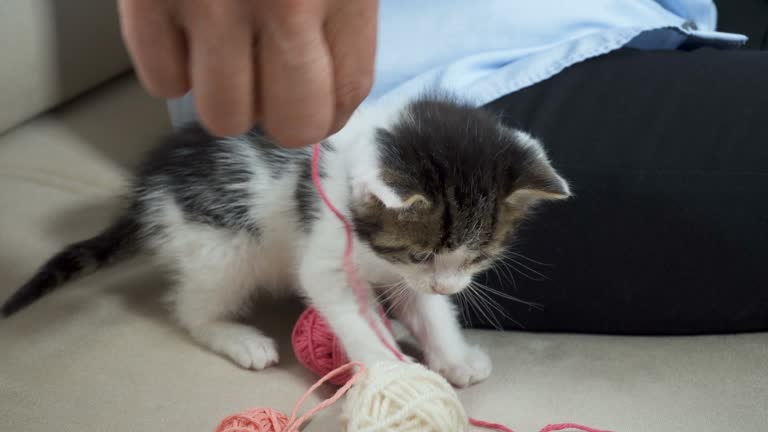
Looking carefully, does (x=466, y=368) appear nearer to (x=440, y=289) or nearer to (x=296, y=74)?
(x=440, y=289)

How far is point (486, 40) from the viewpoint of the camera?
139cm

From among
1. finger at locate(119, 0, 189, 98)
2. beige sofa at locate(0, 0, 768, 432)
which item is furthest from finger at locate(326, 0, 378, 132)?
beige sofa at locate(0, 0, 768, 432)

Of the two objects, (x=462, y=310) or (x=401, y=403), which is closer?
(x=401, y=403)

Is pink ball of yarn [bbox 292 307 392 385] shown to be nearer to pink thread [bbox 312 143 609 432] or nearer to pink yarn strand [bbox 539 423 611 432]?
pink thread [bbox 312 143 609 432]

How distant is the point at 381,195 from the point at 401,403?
260 millimetres

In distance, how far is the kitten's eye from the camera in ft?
3.39

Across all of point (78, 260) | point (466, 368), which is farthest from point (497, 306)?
point (78, 260)

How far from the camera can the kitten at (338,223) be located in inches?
39.0

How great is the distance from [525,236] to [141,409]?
0.68 m

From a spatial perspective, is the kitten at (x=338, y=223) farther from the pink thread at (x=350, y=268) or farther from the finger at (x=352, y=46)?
the finger at (x=352, y=46)

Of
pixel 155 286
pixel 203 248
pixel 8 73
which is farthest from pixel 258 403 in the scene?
pixel 8 73

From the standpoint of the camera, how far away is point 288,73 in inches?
19.0

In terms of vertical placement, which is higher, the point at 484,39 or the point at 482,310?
the point at 484,39

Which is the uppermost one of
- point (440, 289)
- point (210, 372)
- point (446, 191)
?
point (446, 191)
